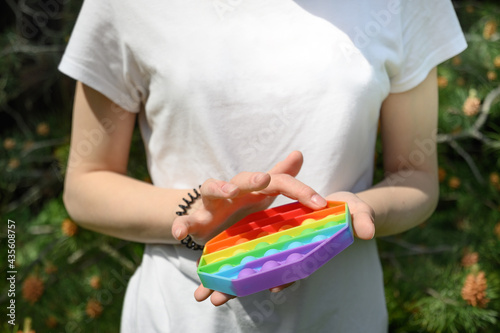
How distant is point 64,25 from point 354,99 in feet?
2.98

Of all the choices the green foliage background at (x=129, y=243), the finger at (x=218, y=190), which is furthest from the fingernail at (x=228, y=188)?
the green foliage background at (x=129, y=243)

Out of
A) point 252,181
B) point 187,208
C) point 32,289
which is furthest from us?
point 32,289

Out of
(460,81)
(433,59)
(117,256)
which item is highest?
(433,59)

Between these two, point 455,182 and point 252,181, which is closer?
point 252,181

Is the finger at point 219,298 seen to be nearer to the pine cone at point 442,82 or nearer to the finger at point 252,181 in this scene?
the finger at point 252,181

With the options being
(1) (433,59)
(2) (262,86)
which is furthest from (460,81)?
(2) (262,86)

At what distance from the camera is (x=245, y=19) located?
1.88 ft

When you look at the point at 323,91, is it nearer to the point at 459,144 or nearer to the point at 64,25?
the point at 459,144

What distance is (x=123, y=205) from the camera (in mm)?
607

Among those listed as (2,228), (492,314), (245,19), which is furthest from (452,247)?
(2,228)

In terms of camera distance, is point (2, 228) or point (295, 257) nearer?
point (295, 257)

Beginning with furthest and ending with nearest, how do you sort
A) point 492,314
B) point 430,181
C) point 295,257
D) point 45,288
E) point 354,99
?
1. point 45,288
2. point 492,314
3. point 430,181
4. point 354,99
5. point 295,257

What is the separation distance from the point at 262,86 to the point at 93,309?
76 centimetres

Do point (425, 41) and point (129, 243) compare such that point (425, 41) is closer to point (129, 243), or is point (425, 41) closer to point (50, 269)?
point (129, 243)
